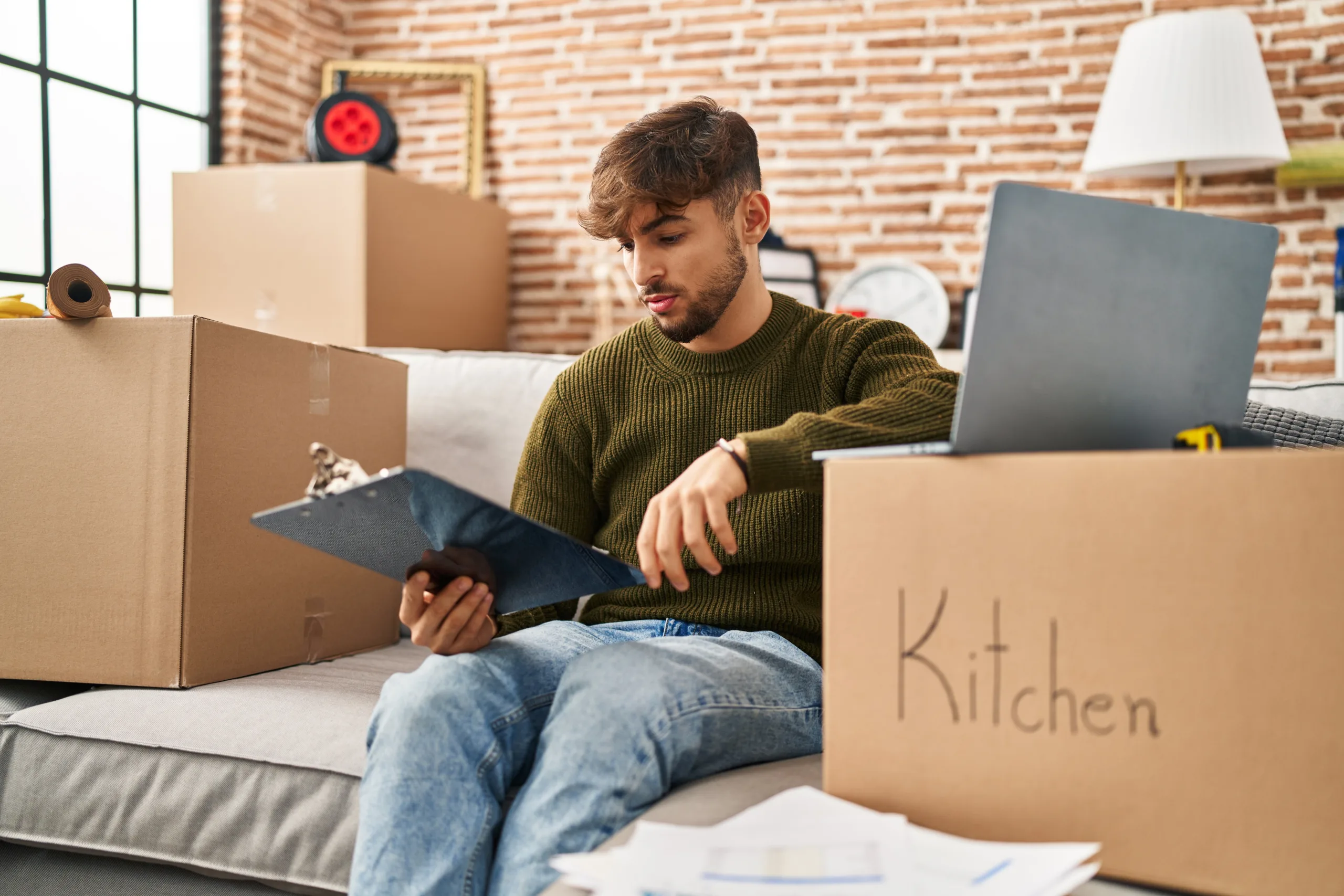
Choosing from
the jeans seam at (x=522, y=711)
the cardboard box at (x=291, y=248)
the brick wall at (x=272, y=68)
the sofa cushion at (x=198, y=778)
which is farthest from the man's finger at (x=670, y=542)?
the brick wall at (x=272, y=68)

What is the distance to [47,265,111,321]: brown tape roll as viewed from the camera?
4.33 feet

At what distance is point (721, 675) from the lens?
3.29ft

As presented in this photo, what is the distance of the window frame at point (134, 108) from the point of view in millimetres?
2445

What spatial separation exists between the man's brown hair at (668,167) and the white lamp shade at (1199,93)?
1.35m

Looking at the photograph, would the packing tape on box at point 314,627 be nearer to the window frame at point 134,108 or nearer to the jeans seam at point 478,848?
the jeans seam at point 478,848

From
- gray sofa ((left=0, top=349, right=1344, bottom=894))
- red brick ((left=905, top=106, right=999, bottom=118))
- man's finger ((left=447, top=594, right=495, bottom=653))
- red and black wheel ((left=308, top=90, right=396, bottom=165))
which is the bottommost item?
gray sofa ((left=0, top=349, right=1344, bottom=894))

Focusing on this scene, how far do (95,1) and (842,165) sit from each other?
1917 millimetres

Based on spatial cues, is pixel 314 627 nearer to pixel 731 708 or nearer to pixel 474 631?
pixel 474 631

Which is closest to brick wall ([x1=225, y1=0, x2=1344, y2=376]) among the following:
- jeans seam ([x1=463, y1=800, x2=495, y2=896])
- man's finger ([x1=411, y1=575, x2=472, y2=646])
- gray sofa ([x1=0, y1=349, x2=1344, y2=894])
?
gray sofa ([x1=0, y1=349, x2=1344, y2=894])

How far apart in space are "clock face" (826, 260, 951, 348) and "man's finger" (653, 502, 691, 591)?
1.80 metres

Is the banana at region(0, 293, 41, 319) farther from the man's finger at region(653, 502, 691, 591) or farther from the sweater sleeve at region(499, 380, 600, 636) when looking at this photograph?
the man's finger at region(653, 502, 691, 591)

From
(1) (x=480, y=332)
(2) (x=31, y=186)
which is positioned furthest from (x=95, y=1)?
(1) (x=480, y=332)

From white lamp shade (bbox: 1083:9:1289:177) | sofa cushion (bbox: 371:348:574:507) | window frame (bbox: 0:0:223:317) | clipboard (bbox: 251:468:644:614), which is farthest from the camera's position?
window frame (bbox: 0:0:223:317)

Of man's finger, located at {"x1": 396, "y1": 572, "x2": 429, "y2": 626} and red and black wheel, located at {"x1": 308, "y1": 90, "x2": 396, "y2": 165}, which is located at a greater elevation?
red and black wheel, located at {"x1": 308, "y1": 90, "x2": 396, "y2": 165}
